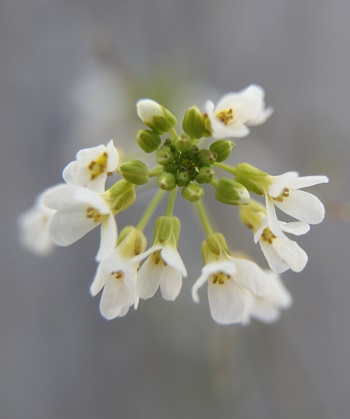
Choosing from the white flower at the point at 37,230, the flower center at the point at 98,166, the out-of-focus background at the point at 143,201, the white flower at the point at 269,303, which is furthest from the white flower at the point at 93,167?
the out-of-focus background at the point at 143,201

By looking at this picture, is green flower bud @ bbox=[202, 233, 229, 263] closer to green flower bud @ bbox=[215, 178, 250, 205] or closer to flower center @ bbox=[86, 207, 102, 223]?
green flower bud @ bbox=[215, 178, 250, 205]

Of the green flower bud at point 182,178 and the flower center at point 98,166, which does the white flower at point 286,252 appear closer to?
the green flower bud at point 182,178

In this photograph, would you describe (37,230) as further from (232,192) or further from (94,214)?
(232,192)

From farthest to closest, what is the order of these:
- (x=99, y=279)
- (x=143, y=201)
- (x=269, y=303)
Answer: (x=143, y=201) → (x=269, y=303) → (x=99, y=279)

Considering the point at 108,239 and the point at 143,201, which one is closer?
the point at 108,239

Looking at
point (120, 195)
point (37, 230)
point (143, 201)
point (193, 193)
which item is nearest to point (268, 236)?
point (193, 193)

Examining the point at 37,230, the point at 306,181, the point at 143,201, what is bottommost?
the point at 306,181

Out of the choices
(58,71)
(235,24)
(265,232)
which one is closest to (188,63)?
(235,24)

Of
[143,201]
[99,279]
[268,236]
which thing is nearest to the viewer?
[99,279]
